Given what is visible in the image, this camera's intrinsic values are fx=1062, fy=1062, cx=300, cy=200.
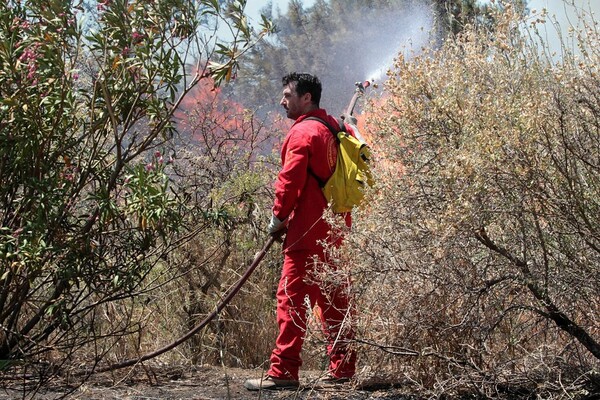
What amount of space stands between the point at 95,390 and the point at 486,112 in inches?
107

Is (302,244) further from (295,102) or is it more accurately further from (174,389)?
(174,389)

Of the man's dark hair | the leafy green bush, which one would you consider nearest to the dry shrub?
the man's dark hair

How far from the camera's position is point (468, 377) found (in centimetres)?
543

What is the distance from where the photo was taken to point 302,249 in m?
6.16

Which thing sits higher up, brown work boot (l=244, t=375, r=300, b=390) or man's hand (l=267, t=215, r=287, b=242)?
man's hand (l=267, t=215, r=287, b=242)

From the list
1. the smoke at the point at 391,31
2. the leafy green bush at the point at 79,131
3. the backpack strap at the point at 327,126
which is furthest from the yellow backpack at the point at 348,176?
the smoke at the point at 391,31

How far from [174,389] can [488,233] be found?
2.21 meters

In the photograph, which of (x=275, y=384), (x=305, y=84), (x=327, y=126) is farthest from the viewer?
(x=305, y=84)

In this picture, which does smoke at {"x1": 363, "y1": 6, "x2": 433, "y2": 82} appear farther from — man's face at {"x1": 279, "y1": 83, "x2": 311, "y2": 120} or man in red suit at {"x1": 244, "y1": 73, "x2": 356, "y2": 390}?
man in red suit at {"x1": 244, "y1": 73, "x2": 356, "y2": 390}

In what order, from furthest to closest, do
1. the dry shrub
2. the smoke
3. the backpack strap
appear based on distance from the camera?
the smoke, the backpack strap, the dry shrub

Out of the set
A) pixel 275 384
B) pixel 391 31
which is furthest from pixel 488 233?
pixel 391 31

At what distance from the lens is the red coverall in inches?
242

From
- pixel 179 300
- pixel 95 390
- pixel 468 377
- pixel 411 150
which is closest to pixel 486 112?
pixel 411 150

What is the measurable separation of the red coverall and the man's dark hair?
0.36 m
